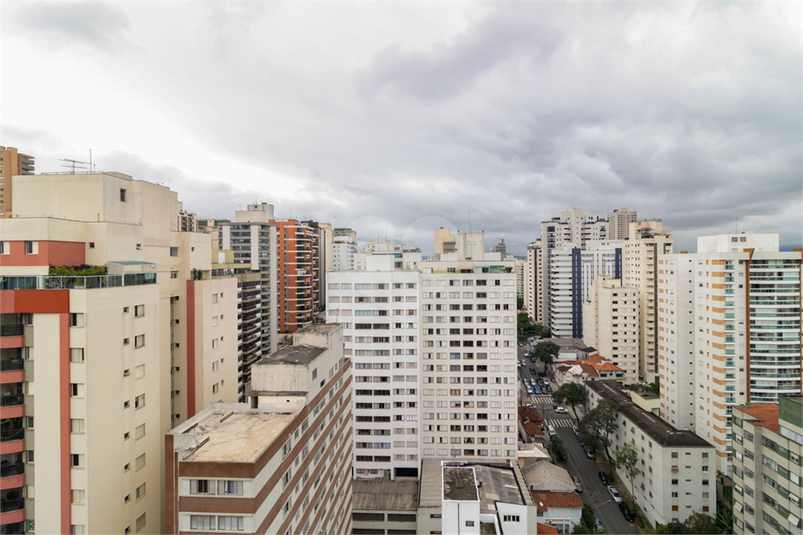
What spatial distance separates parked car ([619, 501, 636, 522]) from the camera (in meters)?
28.4

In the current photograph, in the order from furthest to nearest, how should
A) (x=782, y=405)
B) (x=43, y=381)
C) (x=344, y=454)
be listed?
(x=344, y=454) → (x=782, y=405) → (x=43, y=381)

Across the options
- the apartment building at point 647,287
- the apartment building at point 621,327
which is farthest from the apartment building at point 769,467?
the apartment building at point 647,287

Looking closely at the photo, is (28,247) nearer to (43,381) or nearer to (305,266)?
(43,381)

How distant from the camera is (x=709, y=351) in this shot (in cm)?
3186

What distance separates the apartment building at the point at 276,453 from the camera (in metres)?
11.4

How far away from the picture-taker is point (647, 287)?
181 feet

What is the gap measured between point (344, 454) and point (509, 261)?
19764mm

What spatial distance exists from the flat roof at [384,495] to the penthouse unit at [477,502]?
29.3 inches

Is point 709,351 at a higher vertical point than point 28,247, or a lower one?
lower

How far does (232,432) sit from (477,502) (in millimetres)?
12261

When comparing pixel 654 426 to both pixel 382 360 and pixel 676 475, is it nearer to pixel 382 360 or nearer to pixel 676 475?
pixel 676 475

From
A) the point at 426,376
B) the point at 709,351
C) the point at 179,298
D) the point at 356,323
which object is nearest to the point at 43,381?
the point at 179,298

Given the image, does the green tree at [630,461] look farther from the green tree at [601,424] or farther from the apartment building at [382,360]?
the apartment building at [382,360]

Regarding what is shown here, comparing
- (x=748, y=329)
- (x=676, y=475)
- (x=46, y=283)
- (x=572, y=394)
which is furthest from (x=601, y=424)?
(x=46, y=283)
